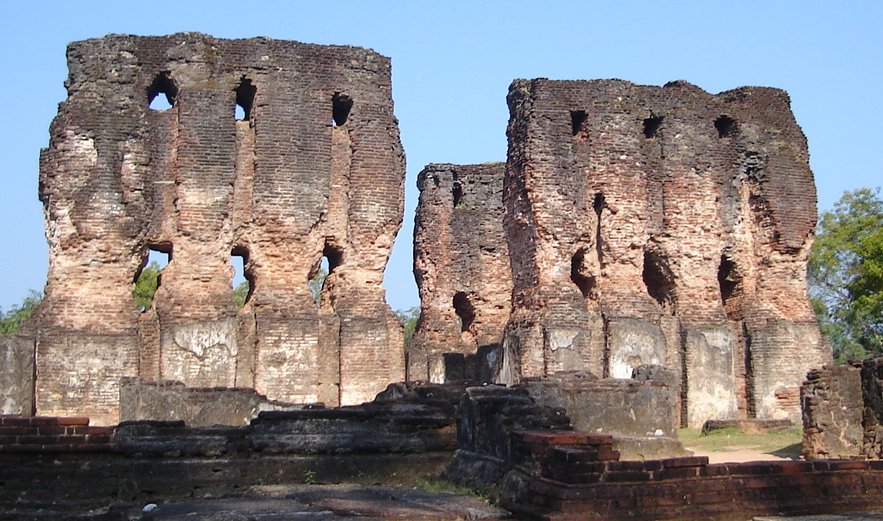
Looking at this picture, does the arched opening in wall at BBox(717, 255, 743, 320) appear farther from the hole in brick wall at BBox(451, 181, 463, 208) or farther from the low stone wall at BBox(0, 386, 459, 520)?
the low stone wall at BBox(0, 386, 459, 520)

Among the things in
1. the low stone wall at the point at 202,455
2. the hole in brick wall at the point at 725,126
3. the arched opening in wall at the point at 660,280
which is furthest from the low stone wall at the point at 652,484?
the hole in brick wall at the point at 725,126

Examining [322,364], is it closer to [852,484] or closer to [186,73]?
[186,73]

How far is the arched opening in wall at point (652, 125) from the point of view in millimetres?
22062

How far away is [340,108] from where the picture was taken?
19906 mm

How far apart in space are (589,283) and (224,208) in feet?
23.5

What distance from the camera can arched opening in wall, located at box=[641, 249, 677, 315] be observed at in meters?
21.8

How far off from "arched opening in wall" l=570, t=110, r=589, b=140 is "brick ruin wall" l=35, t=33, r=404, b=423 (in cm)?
373

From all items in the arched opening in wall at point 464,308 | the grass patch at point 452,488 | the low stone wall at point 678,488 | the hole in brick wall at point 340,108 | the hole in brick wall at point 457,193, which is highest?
the hole in brick wall at point 340,108

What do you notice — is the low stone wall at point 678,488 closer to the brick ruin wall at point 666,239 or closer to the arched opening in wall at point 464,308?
the brick ruin wall at point 666,239

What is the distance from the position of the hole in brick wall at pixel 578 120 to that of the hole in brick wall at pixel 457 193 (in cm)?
505

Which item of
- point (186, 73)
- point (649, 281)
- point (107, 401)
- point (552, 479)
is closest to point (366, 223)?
point (186, 73)

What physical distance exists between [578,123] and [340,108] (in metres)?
4.72

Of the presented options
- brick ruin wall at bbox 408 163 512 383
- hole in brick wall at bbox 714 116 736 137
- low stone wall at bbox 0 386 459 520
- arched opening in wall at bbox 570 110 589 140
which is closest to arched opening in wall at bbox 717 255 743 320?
hole in brick wall at bbox 714 116 736 137

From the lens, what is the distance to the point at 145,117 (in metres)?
18.6
